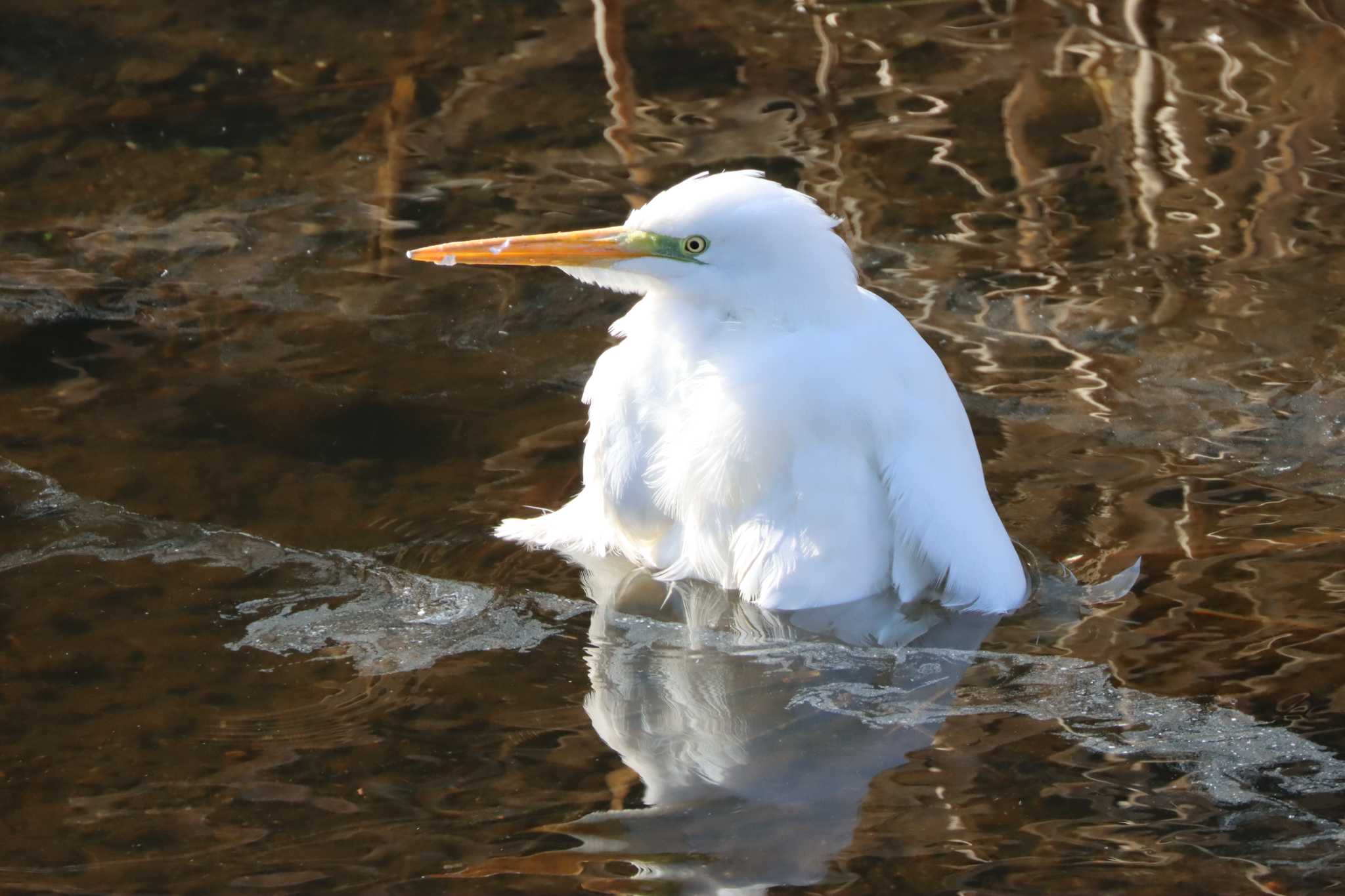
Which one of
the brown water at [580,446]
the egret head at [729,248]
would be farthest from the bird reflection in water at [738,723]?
the egret head at [729,248]

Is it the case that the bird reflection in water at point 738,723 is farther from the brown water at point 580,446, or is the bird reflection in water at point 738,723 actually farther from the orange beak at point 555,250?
the orange beak at point 555,250

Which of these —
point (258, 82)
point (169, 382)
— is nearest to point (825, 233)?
point (169, 382)

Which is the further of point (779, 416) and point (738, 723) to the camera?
point (779, 416)

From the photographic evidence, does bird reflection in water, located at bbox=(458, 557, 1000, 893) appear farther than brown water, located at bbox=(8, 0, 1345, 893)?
No

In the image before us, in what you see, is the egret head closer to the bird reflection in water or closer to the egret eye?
the egret eye

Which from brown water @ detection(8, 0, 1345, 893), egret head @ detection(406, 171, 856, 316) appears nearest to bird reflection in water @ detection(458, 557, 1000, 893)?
brown water @ detection(8, 0, 1345, 893)

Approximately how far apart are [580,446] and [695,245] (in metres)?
1.16

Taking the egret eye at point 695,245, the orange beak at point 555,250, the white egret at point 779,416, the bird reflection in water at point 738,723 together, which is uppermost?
the egret eye at point 695,245

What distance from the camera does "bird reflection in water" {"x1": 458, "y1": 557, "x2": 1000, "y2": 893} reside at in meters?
3.11

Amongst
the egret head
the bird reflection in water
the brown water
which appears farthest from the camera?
the egret head

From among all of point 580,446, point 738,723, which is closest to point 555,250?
point 580,446

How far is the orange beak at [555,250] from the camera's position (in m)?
3.98

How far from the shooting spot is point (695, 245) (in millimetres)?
3951

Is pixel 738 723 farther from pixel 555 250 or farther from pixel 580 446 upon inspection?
pixel 580 446
